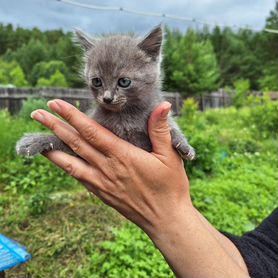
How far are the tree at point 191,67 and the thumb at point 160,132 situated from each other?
845 cm

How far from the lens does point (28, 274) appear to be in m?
3.19

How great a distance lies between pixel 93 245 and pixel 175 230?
1.97 metres

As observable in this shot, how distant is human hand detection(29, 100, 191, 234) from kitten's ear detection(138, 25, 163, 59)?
35 centimetres

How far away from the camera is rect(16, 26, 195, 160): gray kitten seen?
174cm

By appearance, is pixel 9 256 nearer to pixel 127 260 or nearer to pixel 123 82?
pixel 123 82

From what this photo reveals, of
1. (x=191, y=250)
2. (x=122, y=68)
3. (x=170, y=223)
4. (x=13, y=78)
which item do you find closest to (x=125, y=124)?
(x=122, y=68)

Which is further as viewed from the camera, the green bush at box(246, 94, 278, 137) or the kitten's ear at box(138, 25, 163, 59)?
the green bush at box(246, 94, 278, 137)

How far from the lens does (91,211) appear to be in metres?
3.84

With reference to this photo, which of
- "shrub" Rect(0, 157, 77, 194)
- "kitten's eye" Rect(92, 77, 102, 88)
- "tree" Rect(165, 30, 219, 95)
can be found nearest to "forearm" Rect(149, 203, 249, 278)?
"kitten's eye" Rect(92, 77, 102, 88)

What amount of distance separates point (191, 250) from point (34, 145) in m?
0.84

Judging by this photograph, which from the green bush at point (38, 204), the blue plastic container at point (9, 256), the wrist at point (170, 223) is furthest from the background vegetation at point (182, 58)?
the green bush at point (38, 204)

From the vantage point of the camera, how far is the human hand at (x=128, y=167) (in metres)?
1.62

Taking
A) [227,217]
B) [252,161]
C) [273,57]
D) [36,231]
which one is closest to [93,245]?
[36,231]

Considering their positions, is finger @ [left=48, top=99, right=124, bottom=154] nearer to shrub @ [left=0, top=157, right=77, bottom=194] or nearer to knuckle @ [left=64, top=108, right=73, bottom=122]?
knuckle @ [left=64, top=108, right=73, bottom=122]
